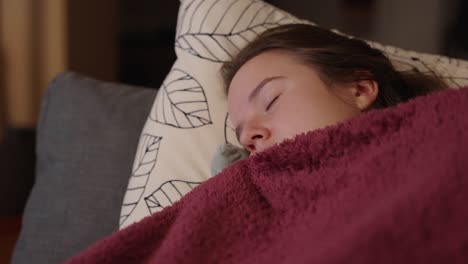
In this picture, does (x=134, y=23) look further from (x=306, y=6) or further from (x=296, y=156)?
(x=296, y=156)

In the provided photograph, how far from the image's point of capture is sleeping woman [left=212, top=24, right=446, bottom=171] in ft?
2.56

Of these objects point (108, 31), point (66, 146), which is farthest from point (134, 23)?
point (66, 146)

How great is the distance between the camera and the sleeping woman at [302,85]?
0.78 m

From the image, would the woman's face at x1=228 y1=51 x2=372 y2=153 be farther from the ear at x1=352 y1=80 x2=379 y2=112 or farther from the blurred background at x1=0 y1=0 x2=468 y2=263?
the blurred background at x1=0 y1=0 x2=468 y2=263

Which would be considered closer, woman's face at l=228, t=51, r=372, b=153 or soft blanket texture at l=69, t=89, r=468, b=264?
soft blanket texture at l=69, t=89, r=468, b=264

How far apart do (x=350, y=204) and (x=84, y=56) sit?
1473 millimetres

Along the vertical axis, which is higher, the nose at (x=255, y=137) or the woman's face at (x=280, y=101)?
the woman's face at (x=280, y=101)

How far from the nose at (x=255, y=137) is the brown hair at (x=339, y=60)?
0.12 meters

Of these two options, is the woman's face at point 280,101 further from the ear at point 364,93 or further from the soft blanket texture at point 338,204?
the soft blanket texture at point 338,204

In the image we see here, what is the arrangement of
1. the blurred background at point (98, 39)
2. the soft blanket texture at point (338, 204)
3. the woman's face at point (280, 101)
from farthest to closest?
the blurred background at point (98, 39) → the woman's face at point (280, 101) → the soft blanket texture at point (338, 204)

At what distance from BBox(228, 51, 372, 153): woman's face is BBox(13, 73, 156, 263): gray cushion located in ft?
0.91

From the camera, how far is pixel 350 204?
581 mm

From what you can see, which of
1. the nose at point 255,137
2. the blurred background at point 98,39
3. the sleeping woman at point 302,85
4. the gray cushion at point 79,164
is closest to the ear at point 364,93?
the sleeping woman at point 302,85

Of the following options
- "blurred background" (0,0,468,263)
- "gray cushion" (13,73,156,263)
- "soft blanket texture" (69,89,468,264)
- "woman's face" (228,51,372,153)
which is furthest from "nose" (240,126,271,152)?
"blurred background" (0,0,468,263)
